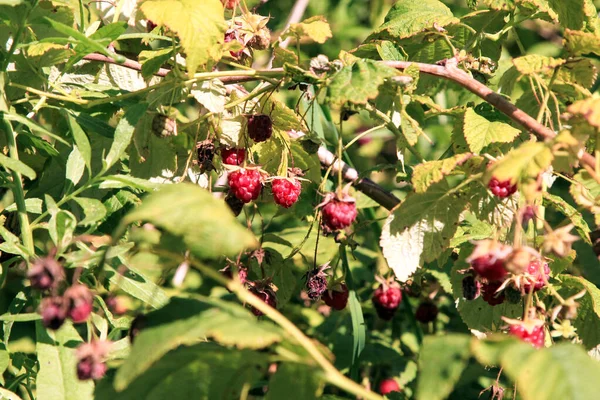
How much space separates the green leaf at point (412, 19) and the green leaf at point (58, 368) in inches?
37.2

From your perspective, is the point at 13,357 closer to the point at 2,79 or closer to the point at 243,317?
the point at 2,79

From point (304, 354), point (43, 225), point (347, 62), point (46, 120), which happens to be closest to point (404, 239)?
point (347, 62)

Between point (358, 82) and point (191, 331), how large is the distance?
1.86ft

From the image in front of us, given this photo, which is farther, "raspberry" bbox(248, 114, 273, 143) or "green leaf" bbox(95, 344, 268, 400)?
"raspberry" bbox(248, 114, 273, 143)

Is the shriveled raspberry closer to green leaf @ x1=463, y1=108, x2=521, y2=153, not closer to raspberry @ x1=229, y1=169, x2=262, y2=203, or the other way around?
green leaf @ x1=463, y1=108, x2=521, y2=153

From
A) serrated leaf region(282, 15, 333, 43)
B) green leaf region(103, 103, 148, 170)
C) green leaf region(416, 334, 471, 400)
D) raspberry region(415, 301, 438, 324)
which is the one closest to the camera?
green leaf region(416, 334, 471, 400)

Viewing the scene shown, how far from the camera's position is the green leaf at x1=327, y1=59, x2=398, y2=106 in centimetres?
124

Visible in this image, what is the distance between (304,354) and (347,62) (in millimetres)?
643

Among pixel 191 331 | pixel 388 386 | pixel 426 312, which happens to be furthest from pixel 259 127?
pixel 388 386

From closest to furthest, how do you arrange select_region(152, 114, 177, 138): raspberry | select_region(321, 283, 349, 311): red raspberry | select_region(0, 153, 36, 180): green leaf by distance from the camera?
select_region(0, 153, 36, 180): green leaf → select_region(152, 114, 177, 138): raspberry → select_region(321, 283, 349, 311): red raspberry

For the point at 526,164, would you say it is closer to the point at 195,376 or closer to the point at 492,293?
the point at 492,293

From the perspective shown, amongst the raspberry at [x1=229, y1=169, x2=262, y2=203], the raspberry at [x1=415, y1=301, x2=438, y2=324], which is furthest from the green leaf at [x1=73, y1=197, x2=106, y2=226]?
the raspberry at [x1=415, y1=301, x2=438, y2=324]

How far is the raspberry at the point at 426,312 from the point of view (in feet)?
7.20

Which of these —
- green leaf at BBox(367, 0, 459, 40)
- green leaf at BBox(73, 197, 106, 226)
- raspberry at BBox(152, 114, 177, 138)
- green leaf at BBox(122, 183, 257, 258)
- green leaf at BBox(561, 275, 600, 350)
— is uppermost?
green leaf at BBox(122, 183, 257, 258)
